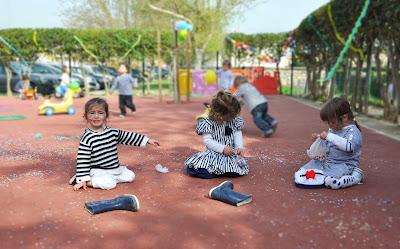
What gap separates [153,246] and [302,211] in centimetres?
139

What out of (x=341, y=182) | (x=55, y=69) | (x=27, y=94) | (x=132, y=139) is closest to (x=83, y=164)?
(x=132, y=139)

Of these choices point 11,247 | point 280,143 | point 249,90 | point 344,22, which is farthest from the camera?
point 344,22

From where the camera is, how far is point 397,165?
15.8ft

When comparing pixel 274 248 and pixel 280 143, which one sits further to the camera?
pixel 280 143

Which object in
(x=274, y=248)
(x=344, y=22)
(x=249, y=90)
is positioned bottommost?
(x=274, y=248)

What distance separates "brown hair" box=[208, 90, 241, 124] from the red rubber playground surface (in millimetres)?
751

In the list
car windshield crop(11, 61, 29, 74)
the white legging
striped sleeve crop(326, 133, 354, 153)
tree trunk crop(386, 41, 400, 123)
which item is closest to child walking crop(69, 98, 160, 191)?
the white legging

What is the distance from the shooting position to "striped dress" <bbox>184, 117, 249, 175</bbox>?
4.29 m

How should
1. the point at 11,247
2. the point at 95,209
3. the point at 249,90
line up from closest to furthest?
the point at 11,247
the point at 95,209
the point at 249,90

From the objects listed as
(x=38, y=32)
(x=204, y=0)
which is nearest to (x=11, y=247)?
(x=38, y=32)

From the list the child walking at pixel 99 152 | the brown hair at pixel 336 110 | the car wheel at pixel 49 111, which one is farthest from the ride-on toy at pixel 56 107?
the brown hair at pixel 336 110

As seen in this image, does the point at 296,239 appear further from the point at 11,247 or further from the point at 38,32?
the point at 38,32

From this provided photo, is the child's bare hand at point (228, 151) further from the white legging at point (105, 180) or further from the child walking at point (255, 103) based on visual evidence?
the child walking at point (255, 103)

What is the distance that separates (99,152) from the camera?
155 inches
